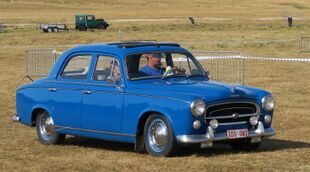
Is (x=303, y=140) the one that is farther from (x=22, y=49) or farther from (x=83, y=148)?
(x=22, y=49)

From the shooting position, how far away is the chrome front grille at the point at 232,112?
10906mm

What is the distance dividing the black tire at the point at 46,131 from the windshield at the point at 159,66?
1706mm

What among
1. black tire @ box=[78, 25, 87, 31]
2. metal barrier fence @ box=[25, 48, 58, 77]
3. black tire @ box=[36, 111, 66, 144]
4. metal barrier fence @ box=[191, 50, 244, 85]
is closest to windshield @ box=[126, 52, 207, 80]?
black tire @ box=[36, 111, 66, 144]

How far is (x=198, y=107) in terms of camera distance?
10672mm

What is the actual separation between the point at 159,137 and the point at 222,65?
9.04m

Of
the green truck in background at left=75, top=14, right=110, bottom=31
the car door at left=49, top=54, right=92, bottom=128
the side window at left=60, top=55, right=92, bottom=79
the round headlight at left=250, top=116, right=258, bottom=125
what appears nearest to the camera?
the round headlight at left=250, top=116, right=258, bottom=125

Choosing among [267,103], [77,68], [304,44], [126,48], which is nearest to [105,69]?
[126,48]

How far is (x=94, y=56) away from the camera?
40.1 ft

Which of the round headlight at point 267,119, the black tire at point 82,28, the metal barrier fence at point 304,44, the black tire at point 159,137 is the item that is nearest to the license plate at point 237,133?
the round headlight at point 267,119

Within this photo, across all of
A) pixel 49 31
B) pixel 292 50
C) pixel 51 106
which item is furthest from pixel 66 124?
pixel 49 31

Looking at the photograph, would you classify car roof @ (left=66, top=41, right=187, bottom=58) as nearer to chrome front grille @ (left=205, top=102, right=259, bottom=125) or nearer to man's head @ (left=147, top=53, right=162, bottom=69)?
man's head @ (left=147, top=53, right=162, bottom=69)

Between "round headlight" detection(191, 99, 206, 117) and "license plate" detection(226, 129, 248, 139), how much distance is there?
554mm

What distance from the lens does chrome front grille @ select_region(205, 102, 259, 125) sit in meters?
10.9

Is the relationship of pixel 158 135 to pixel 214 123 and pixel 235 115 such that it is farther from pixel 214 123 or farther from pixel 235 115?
pixel 235 115
